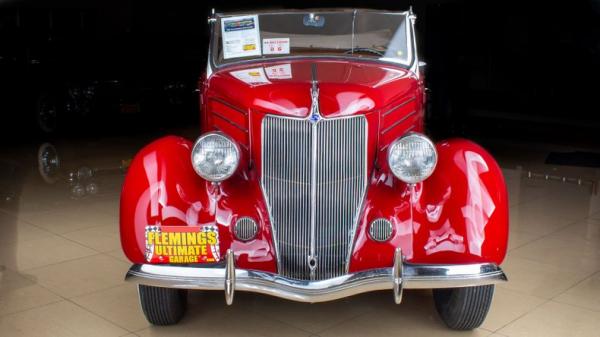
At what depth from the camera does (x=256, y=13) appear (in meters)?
3.85

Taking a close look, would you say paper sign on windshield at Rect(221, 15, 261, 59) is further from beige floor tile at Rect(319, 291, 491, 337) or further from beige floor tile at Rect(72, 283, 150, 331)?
beige floor tile at Rect(319, 291, 491, 337)

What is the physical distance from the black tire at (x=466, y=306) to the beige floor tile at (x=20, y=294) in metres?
2.06

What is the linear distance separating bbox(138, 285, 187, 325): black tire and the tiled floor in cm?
6

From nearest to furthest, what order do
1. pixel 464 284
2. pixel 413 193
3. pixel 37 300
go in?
pixel 464 284
pixel 413 193
pixel 37 300

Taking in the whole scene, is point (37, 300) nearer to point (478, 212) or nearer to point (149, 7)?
point (478, 212)

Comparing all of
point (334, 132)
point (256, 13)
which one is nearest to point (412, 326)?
point (334, 132)

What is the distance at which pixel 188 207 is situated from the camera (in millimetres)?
2980

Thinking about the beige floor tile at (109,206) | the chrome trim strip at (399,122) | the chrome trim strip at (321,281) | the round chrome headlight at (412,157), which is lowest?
the beige floor tile at (109,206)

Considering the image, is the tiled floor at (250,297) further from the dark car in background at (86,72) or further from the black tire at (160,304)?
the dark car in background at (86,72)

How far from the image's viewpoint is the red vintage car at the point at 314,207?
2.86 m

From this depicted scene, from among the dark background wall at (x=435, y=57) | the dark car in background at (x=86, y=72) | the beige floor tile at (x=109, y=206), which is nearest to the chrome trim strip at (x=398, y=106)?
the beige floor tile at (x=109, y=206)

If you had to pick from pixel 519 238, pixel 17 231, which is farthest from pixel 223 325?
pixel 519 238

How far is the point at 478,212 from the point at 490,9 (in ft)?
29.8

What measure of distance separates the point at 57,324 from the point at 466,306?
1995mm
